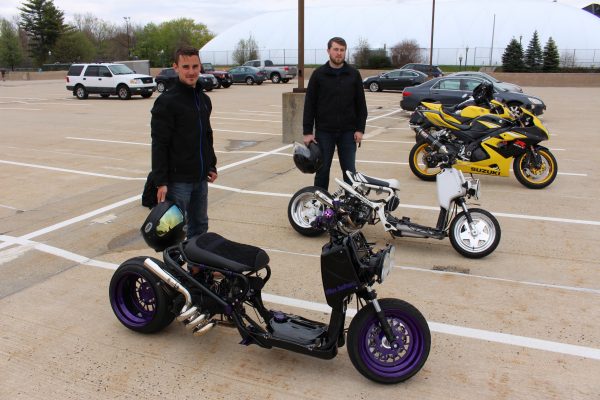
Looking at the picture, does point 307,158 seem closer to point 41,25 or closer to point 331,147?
point 331,147

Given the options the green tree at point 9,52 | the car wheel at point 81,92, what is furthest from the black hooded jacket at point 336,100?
the green tree at point 9,52

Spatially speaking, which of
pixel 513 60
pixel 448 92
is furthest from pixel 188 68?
pixel 513 60

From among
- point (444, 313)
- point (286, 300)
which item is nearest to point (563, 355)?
point (444, 313)

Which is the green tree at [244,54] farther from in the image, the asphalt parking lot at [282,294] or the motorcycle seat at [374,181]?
the motorcycle seat at [374,181]

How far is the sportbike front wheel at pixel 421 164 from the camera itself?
27.2 feet

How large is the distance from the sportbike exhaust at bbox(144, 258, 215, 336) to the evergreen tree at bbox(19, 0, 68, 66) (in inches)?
3298

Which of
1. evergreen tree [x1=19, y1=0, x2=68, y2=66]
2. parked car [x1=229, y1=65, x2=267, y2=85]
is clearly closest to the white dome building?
evergreen tree [x1=19, y1=0, x2=68, y2=66]

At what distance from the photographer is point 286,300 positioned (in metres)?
4.23

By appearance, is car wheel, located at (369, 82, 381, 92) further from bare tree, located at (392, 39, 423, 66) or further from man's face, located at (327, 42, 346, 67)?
bare tree, located at (392, 39, 423, 66)

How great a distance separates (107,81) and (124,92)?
1067 millimetres

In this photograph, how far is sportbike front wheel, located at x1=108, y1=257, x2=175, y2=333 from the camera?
11.6 ft

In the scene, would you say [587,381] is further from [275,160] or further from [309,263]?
[275,160]

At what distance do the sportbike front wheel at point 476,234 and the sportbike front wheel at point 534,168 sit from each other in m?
3.10

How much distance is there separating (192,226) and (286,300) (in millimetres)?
1018
